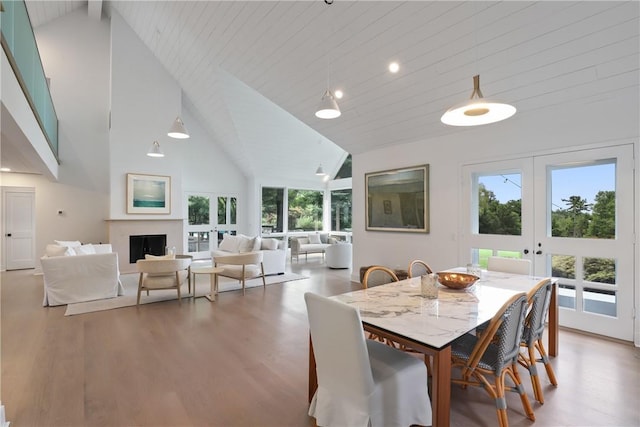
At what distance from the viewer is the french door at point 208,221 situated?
9273mm

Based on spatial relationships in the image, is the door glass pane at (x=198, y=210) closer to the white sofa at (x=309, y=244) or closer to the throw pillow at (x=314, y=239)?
the white sofa at (x=309, y=244)

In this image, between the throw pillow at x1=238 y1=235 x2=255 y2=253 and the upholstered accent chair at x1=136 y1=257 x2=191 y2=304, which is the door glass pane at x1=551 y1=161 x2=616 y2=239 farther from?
the throw pillow at x1=238 y1=235 x2=255 y2=253

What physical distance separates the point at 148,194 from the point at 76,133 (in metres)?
2.35

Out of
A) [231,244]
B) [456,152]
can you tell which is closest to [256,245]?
[231,244]

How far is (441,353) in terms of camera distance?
1485 millimetres

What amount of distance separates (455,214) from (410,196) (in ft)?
2.79

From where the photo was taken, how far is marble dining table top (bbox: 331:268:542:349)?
1.64 m

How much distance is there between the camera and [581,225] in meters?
3.54

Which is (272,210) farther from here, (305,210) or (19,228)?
(19,228)

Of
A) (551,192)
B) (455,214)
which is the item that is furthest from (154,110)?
(551,192)

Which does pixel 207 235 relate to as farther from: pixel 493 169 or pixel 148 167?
pixel 493 169

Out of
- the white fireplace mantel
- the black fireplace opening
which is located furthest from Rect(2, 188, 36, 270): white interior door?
the black fireplace opening

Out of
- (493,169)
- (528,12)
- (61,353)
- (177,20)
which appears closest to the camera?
(528,12)

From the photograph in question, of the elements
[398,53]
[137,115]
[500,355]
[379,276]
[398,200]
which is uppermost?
[137,115]
